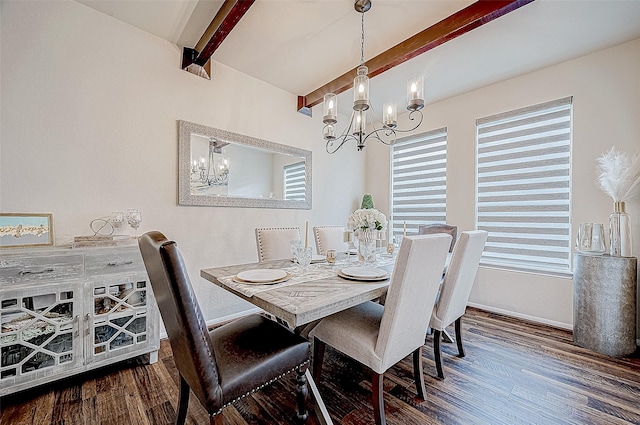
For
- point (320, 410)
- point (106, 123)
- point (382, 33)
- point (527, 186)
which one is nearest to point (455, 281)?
point (320, 410)

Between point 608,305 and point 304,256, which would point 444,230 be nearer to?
point 608,305

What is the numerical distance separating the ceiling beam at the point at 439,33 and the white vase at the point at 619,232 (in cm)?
188

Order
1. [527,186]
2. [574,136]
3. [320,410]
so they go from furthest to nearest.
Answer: [527,186] → [574,136] → [320,410]

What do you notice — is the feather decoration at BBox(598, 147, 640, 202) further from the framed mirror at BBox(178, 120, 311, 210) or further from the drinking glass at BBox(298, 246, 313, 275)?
the framed mirror at BBox(178, 120, 311, 210)

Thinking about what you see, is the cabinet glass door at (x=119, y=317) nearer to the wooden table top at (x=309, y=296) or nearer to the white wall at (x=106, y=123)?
the white wall at (x=106, y=123)

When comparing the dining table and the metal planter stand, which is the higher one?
the dining table

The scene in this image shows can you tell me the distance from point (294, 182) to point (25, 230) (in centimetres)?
240

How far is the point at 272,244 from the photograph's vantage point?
2334 millimetres

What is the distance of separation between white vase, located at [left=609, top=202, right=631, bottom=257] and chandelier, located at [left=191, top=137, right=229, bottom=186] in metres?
3.59

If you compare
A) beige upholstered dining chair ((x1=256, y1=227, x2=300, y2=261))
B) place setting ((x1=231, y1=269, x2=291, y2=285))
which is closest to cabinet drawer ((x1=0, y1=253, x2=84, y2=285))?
place setting ((x1=231, y1=269, x2=291, y2=285))

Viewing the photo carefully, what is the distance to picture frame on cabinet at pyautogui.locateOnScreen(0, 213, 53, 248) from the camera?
1.72 metres

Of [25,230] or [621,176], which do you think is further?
[621,176]

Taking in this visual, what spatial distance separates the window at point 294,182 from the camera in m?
3.36

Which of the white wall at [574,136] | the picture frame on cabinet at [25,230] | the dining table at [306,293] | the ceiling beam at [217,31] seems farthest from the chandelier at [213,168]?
the white wall at [574,136]
